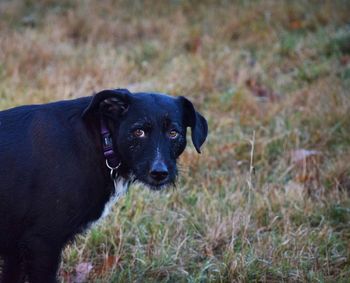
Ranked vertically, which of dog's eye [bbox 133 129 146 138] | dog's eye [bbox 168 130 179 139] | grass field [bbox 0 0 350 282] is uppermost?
dog's eye [bbox 133 129 146 138]

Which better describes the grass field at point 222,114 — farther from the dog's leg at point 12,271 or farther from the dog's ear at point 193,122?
the dog's ear at point 193,122

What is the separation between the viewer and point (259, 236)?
4910 millimetres

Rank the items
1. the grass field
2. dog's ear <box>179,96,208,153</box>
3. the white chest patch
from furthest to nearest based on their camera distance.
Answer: the grass field < dog's ear <box>179,96,208,153</box> < the white chest patch

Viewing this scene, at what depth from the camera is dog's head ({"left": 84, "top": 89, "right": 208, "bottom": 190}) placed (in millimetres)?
3754

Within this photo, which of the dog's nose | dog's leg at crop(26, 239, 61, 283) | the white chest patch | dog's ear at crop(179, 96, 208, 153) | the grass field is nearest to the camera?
dog's leg at crop(26, 239, 61, 283)

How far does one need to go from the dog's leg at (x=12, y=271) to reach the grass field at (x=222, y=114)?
563 mm

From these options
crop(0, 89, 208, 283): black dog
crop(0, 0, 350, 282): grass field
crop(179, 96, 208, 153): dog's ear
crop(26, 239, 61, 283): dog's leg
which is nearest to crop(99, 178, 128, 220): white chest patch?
crop(0, 89, 208, 283): black dog

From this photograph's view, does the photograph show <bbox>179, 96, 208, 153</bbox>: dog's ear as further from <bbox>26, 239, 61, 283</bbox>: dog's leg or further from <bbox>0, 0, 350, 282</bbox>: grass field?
<bbox>26, 239, 61, 283</bbox>: dog's leg

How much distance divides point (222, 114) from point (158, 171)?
12.0 feet

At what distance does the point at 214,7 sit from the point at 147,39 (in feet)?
5.42

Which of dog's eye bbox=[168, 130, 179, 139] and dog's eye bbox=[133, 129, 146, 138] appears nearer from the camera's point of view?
dog's eye bbox=[133, 129, 146, 138]

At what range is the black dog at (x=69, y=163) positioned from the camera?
360 centimetres

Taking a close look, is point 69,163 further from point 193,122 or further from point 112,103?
point 193,122

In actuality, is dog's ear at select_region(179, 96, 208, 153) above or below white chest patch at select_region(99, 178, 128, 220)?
above
